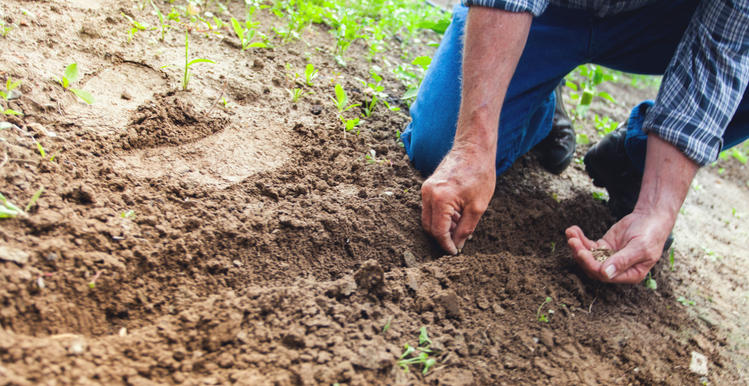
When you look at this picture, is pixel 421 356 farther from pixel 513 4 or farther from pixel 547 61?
pixel 547 61

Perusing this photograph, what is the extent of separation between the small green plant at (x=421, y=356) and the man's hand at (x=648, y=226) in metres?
0.77

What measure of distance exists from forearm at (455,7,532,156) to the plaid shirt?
58cm

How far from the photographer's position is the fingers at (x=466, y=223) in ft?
4.94

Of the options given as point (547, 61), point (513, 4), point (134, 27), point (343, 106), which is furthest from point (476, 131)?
point (134, 27)

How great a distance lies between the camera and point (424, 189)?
153cm

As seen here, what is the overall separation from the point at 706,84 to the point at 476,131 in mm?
983

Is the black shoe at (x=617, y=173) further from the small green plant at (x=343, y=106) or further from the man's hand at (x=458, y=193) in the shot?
the small green plant at (x=343, y=106)

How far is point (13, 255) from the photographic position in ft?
3.39

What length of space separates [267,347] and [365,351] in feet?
A: 0.83

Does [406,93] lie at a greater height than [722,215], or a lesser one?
greater

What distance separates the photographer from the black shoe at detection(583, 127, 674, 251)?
2.15 metres

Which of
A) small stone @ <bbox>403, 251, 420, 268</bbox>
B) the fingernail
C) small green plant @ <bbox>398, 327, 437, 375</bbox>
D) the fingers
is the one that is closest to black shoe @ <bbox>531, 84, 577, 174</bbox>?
the fingernail

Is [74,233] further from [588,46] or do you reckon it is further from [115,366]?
[588,46]

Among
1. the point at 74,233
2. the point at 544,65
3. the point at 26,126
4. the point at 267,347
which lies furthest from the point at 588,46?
the point at 26,126
